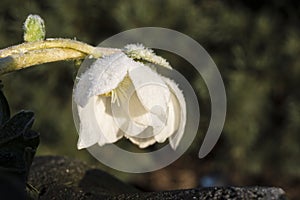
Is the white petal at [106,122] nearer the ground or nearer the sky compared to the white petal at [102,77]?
nearer the ground

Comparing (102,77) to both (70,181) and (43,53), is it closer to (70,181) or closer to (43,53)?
(43,53)

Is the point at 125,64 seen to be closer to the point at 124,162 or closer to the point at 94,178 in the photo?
the point at 94,178

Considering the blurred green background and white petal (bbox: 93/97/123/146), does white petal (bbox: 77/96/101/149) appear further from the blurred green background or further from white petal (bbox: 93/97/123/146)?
the blurred green background

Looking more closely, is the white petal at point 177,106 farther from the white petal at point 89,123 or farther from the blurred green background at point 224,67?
the blurred green background at point 224,67

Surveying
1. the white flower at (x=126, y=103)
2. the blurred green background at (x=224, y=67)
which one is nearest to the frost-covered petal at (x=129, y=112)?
the white flower at (x=126, y=103)

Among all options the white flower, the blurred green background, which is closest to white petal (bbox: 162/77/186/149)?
the white flower

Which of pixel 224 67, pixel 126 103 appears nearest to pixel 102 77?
pixel 126 103

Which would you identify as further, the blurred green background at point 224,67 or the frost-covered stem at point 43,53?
the blurred green background at point 224,67
